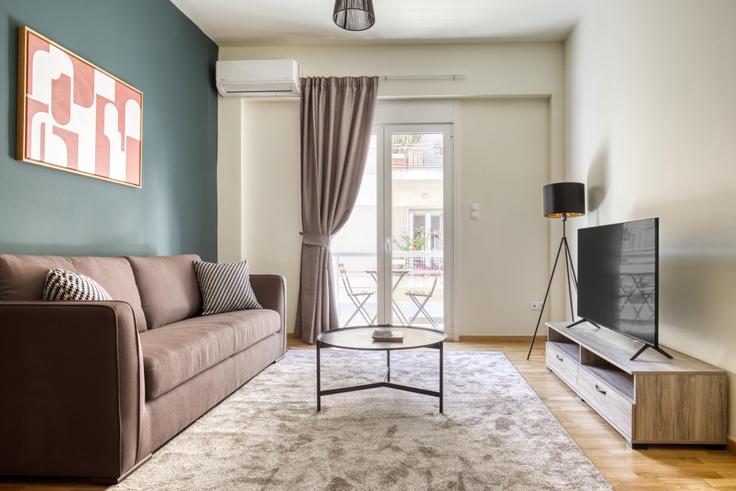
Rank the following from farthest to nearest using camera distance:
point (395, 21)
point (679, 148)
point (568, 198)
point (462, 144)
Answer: point (462, 144) → point (395, 21) → point (568, 198) → point (679, 148)

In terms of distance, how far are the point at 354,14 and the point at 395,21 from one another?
125cm

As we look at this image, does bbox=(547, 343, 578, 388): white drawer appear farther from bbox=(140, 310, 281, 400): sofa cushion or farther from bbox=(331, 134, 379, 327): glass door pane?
bbox=(140, 310, 281, 400): sofa cushion

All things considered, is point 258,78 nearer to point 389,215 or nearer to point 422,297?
point 389,215

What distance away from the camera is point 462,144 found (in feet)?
16.1

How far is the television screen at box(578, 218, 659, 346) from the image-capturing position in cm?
241

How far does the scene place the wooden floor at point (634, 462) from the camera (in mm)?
1897

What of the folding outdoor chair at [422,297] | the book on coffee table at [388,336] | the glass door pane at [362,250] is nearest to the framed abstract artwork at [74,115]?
the book on coffee table at [388,336]

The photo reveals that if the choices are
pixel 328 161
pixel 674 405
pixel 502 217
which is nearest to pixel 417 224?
pixel 502 217

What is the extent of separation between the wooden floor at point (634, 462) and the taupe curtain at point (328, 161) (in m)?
2.59

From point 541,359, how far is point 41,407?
Answer: 348 cm

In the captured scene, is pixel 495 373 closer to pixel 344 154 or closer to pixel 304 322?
pixel 304 322

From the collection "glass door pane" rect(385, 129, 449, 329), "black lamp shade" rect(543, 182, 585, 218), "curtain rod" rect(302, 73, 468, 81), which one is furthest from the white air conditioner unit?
"black lamp shade" rect(543, 182, 585, 218)

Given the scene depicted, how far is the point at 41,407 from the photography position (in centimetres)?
186

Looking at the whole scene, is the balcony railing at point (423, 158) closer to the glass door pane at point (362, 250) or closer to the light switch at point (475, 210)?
the glass door pane at point (362, 250)
